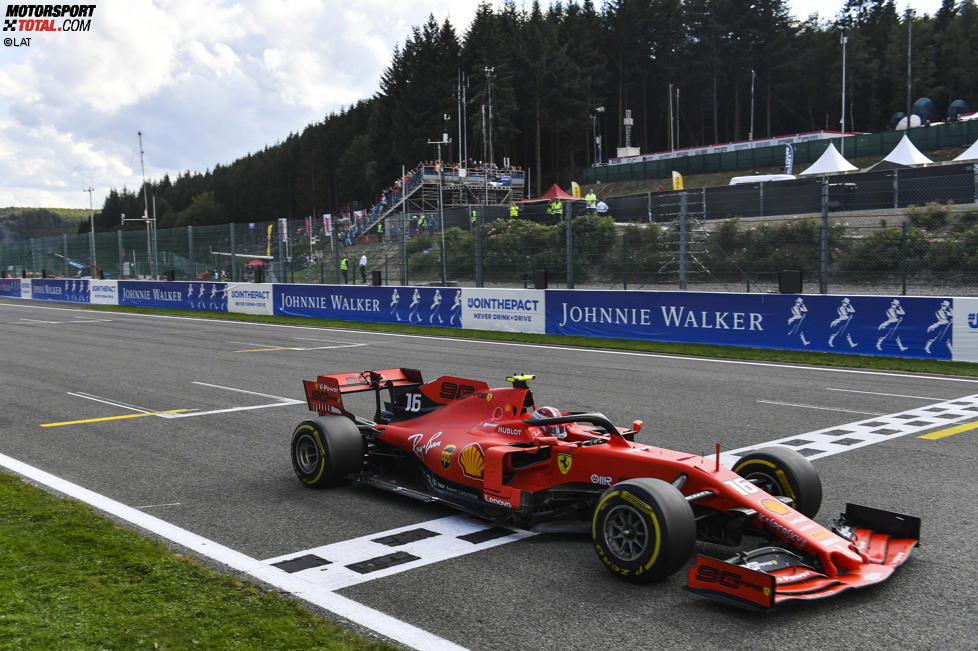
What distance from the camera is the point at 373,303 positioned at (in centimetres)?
2722

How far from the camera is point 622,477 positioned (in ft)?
18.9

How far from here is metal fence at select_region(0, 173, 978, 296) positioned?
19.8 m

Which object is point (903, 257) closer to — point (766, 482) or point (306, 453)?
Result: point (766, 482)

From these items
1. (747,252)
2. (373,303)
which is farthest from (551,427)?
(373,303)

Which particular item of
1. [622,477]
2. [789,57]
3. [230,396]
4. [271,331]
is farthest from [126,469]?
[789,57]

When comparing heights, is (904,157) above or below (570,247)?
above

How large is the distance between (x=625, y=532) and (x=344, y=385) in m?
3.61

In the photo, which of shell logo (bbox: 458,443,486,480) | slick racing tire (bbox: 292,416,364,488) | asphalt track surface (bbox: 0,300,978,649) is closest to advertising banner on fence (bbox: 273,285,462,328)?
asphalt track surface (bbox: 0,300,978,649)

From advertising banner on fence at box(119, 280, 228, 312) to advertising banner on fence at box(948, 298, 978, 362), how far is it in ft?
84.0

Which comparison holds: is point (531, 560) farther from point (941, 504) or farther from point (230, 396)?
point (230, 396)

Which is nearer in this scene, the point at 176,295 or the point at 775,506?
the point at 775,506

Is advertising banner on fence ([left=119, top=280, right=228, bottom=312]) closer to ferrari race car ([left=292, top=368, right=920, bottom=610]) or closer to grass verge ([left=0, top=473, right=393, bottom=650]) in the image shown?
ferrari race car ([left=292, top=368, right=920, bottom=610])

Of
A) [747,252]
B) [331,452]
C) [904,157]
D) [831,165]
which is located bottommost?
[331,452]

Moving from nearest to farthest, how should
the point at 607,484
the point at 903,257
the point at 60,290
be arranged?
the point at 607,484 < the point at 903,257 < the point at 60,290
